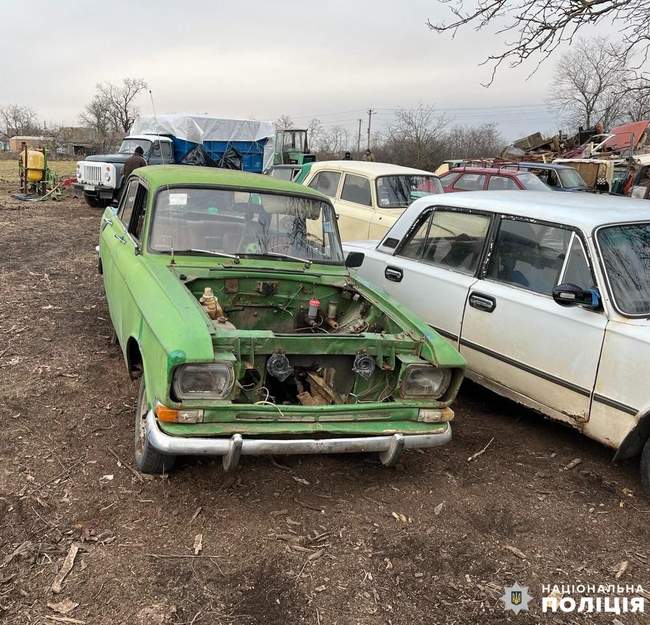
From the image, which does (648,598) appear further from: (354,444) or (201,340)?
(201,340)

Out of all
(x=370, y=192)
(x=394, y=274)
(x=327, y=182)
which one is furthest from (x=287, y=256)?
(x=327, y=182)

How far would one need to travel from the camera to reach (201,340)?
302 cm

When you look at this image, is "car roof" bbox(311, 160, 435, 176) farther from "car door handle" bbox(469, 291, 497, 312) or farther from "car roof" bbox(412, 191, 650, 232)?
"car door handle" bbox(469, 291, 497, 312)

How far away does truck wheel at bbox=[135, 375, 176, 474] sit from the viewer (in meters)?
3.32

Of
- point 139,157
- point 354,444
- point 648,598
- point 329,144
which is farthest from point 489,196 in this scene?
point 329,144

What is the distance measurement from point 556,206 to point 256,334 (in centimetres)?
247

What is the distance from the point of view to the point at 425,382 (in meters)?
3.46

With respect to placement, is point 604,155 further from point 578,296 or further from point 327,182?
point 578,296

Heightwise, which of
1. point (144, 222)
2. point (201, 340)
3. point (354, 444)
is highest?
point (144, 222)

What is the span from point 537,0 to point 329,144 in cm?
4427

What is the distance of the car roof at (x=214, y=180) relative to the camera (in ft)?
15.0

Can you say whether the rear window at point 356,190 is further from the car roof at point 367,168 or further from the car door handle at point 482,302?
the car door handle at point 482,302

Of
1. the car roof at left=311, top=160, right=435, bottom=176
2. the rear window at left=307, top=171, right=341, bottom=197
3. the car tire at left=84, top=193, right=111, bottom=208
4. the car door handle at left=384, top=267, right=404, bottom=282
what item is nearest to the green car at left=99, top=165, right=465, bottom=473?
the car door handle at left=384, top=267, right=404, bottom=282

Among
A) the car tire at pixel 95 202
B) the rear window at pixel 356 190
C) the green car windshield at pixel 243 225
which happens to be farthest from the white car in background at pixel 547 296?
the car tire at pixel 95 202
